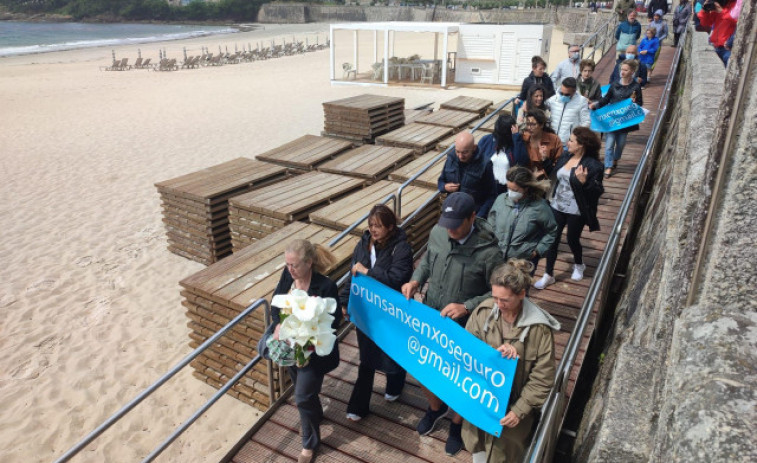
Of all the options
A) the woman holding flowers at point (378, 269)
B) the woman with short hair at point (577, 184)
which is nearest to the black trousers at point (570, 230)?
the woman with short hair at point (577, 184)

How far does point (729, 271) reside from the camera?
2041 mm

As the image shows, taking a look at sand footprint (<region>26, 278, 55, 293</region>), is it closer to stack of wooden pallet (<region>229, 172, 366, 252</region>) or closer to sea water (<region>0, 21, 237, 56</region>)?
stack of wooden pallet (<region>229, 172, 366, 252</region>)

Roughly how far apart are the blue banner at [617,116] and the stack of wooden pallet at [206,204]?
5582 millimetres

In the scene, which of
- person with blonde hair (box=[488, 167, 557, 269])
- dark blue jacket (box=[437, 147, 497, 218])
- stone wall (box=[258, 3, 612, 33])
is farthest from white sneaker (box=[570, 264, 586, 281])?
stone wall (box=[258, 3, 612, 33])

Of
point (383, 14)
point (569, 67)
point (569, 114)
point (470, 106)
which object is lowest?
point (470, 106)

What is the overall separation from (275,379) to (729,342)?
4.86 m

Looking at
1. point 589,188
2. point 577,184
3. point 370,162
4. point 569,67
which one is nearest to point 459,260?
point 577,184

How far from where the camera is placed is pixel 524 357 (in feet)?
10.3

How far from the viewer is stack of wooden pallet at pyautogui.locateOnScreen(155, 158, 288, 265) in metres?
9.10

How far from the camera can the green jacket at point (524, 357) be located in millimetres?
3092

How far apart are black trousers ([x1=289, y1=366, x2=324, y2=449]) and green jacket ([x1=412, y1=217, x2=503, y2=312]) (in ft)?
3.61

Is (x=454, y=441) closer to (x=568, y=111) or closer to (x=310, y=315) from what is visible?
(x=310, y=315)

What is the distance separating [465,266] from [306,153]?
7.78 meters

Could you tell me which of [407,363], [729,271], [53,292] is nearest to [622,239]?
[407,363]
